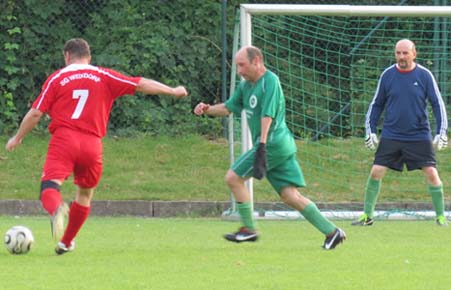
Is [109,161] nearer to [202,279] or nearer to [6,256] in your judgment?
[6,256]

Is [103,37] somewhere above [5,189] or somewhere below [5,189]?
above

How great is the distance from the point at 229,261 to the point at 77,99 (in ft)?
5.86

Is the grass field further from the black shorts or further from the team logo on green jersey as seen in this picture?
the team logo on green jersey

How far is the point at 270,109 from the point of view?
9.73m

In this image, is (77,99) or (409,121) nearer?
(77,99)

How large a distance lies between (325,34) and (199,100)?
2614 mm

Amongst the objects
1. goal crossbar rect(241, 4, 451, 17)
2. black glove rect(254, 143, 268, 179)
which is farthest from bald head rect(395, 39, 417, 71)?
black glove rect(254, 143, 268, 179)

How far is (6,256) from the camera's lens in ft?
30.7

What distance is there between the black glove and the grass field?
65 centimetres

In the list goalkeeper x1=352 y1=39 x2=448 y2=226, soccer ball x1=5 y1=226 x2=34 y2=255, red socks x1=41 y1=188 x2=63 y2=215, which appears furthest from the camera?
goalkeeper x1=352 y1=39 x2=448 y2=226

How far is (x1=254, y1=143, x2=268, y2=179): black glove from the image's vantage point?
9625 millimetres

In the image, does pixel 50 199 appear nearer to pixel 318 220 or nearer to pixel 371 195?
pixel 318 220

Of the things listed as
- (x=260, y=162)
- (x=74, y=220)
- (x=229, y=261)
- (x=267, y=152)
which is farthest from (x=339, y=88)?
(x=229, y=261)

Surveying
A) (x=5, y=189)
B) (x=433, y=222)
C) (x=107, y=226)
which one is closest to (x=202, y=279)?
→ (x=107, y=226)
